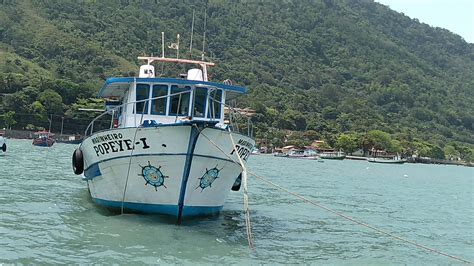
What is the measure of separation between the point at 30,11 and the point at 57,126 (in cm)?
9165

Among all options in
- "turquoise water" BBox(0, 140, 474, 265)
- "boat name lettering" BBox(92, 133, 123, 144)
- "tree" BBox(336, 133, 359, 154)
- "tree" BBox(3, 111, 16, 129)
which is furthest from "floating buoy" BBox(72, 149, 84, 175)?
"tree" BBox(336, 133, 359, 154)

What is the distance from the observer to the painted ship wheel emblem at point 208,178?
Result: 15688 mm

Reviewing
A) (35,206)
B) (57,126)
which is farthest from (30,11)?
(35,206)

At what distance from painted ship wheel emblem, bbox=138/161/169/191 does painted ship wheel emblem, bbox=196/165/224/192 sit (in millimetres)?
1073

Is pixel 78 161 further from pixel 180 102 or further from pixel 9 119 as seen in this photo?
pixel 9 119

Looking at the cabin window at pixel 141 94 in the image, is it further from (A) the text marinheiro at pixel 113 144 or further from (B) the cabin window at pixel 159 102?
(A) the text marinheiro at pixel 113 144

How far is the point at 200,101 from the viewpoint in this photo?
55.8ft

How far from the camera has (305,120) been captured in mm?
177250

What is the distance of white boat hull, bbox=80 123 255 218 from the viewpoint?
14.9 metres

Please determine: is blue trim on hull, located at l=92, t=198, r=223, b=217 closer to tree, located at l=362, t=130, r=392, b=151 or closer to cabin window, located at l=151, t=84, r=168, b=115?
cabin window, located at l=151, t=84, r=168, b=115

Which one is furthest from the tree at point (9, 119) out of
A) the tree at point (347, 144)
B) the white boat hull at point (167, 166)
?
the white boat hull at point (167, 166)

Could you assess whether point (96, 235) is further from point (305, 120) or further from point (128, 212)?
point (305, 120)

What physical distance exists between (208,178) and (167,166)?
53.3 inches

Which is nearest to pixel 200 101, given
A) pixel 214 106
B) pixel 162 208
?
pixel 214 106
